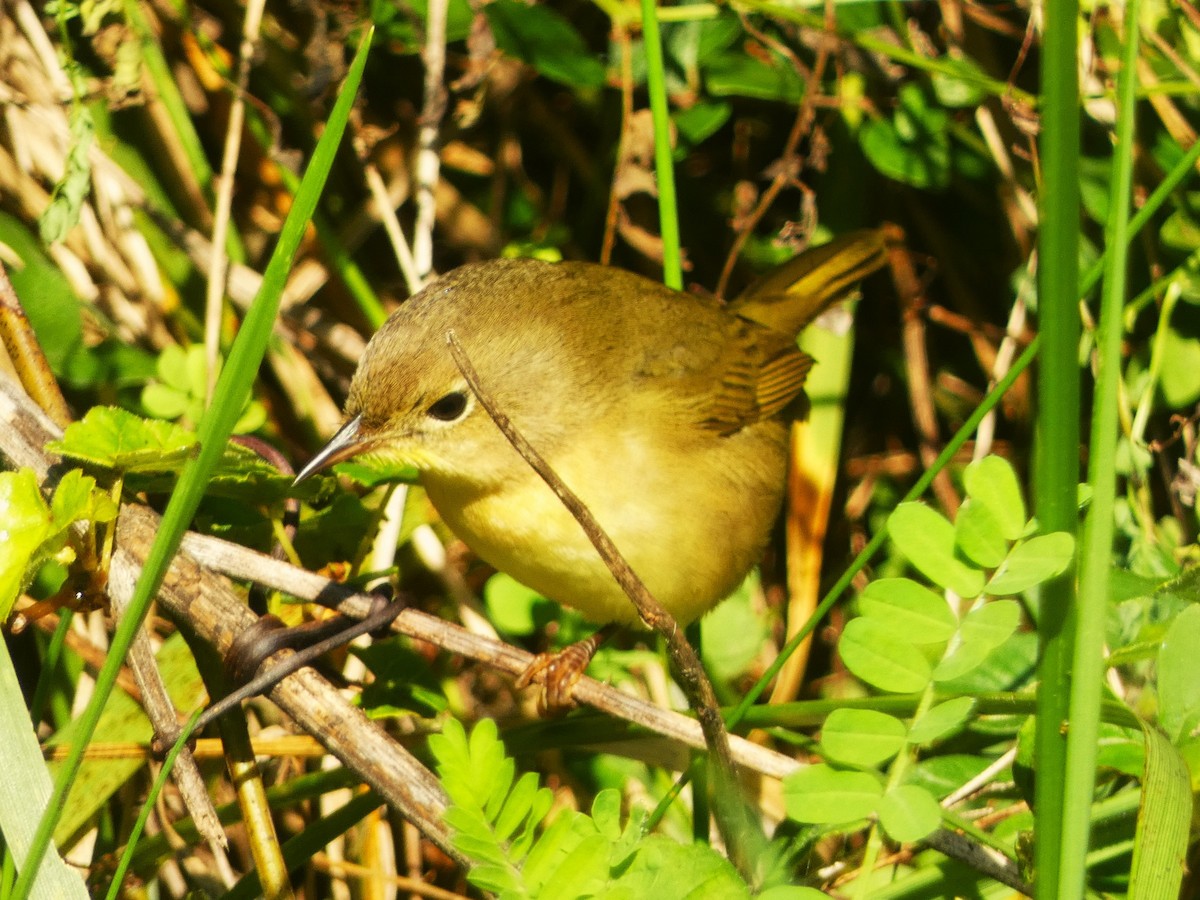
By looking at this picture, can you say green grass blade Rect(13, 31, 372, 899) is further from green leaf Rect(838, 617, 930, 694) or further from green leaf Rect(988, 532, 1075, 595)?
green leaf Rect(988, 532, 1075, 595)

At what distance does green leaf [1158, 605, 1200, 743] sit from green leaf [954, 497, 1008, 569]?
0.29 meters

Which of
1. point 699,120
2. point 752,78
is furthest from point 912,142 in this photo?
point 699,120

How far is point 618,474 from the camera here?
2.49 metres

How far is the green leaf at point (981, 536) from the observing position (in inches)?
61.0

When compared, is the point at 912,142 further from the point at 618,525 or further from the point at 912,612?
the point at 912,612

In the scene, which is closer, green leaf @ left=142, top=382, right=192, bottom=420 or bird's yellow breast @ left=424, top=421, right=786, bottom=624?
bird's yellow breast @ left=424, top=421, right=786, bottom=624

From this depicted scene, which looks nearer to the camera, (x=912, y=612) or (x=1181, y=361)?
(x=912, y=612)

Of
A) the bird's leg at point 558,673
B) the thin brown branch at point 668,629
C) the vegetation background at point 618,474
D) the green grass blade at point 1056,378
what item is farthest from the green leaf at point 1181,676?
the bird's leg at point 558,673

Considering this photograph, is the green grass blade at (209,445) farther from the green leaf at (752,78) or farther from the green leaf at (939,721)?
the green leaf at (752,78)

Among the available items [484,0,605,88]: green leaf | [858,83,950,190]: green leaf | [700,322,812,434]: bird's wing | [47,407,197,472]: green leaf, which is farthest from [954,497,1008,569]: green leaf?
[484,0,605,88]: green leaf

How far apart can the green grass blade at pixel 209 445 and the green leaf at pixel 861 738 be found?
0.78m

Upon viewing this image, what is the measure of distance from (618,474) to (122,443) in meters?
0.97

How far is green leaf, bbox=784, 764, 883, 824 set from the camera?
147 centimetres

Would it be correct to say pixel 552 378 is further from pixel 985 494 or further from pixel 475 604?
pixel 985 494
